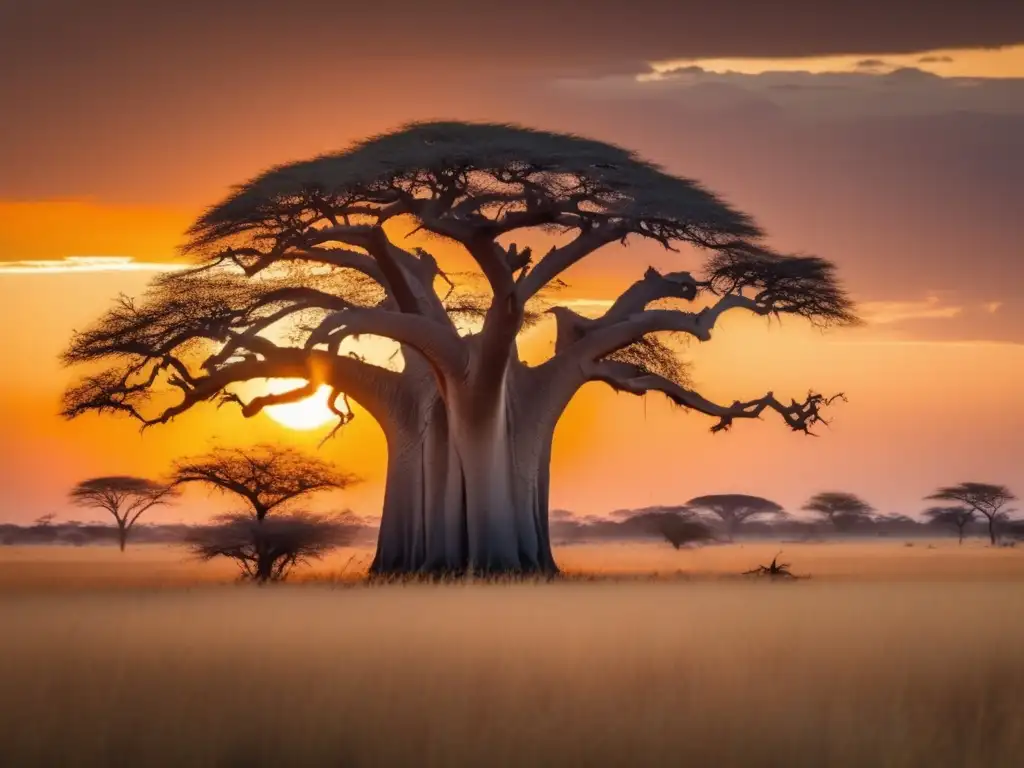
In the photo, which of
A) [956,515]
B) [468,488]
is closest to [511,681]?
[468,488]

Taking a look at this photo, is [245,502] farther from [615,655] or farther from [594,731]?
[594,731]

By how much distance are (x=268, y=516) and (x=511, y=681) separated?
24.5 m

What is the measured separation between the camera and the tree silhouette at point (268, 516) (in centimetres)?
3322

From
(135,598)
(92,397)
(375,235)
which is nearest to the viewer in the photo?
(135,598)

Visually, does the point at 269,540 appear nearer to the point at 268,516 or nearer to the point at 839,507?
the point at 268,516

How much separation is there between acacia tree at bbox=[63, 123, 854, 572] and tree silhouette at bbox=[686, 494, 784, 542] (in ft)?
173

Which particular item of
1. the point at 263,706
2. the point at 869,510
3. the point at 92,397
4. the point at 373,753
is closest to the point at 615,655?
the point at 263,706

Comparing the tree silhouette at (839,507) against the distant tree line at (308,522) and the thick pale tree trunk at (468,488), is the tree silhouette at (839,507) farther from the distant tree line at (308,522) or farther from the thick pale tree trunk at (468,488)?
the thick pale tree trunk at (468,488)

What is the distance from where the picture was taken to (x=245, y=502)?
37.6 meters

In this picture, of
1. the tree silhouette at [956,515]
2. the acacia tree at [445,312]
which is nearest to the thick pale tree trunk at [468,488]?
the acacia tree at [445,312]

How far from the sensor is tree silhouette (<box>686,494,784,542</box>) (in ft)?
281

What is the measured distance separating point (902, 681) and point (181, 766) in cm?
593

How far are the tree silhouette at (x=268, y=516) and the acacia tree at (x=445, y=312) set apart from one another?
200 cm

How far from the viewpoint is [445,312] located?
1221 inches
